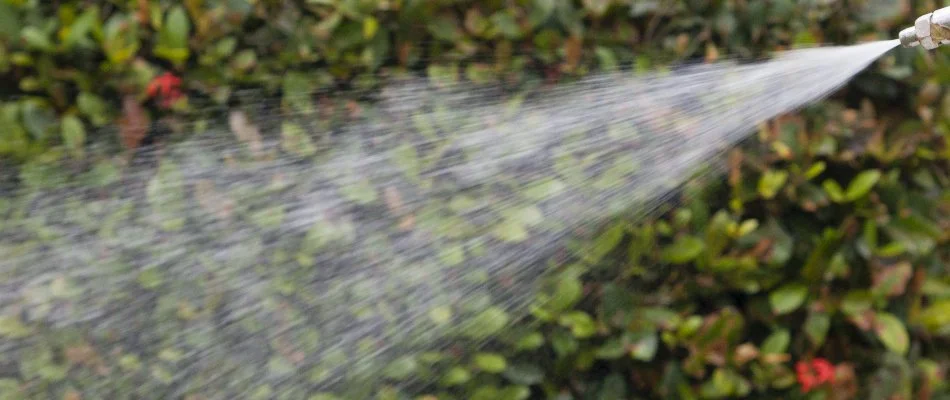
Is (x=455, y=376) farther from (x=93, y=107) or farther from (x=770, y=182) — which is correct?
(x=93, y=107)

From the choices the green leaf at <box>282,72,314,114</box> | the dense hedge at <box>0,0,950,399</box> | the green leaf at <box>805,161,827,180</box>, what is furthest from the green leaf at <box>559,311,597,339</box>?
the green leaf at <box>282,72,314,114</box>

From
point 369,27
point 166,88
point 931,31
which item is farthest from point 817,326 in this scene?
point 166,88

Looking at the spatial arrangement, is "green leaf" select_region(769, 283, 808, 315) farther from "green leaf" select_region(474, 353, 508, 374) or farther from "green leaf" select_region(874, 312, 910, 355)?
"green leaf" select_region(474, 353, 508, 374)

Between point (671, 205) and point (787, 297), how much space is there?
333 mm

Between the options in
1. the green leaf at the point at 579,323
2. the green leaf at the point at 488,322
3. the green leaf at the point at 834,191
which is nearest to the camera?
the green leaf at the point at 488,322

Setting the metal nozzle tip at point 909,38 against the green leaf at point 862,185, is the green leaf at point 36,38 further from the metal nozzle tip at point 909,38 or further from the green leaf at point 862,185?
the green leaf at point 862,185

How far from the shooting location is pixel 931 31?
4.49ft

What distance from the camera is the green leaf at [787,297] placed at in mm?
2098

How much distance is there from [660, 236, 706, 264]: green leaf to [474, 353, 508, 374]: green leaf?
0.44 m

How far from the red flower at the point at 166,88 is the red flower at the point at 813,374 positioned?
5.01ft

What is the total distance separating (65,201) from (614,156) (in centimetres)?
117

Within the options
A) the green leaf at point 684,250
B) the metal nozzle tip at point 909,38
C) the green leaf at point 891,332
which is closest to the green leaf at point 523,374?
the green leaf at point 684,250

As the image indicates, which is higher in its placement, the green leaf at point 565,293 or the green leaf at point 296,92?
the green leaf at point 296,92

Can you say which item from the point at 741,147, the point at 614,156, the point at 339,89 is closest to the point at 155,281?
the point at 339,89
